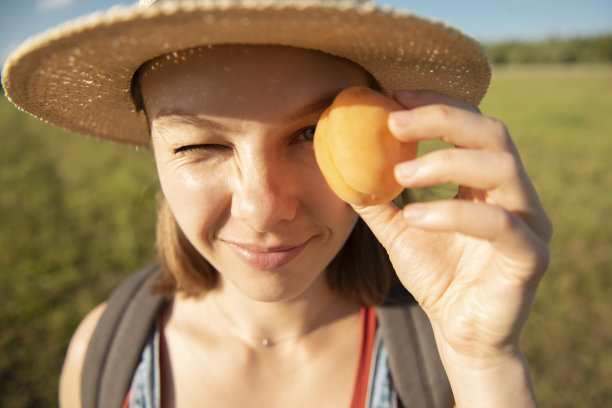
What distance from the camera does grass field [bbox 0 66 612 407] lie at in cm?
331

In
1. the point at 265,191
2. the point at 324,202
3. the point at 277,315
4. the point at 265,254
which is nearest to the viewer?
the point at 265,191

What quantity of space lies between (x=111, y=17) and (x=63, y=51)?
23 centimetres

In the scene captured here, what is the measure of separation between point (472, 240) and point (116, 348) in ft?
4.97

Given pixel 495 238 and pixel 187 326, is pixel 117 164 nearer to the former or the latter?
pixel 187 326

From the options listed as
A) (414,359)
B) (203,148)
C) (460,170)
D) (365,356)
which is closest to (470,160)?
(460,170)

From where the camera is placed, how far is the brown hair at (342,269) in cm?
193

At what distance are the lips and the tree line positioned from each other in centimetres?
6788

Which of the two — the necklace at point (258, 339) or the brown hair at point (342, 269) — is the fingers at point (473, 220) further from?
the necklace at point (258, 339)

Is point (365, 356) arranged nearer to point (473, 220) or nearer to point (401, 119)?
point (473, 220)

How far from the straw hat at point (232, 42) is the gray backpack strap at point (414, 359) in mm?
915

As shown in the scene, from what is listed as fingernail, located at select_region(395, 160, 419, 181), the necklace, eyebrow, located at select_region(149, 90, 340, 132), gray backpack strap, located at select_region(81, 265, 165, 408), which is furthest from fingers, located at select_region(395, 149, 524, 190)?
gray backpack strap, located at select_region(81, 265, 165, 408)

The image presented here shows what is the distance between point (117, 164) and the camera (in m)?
9.30

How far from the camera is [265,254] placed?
4.71 ft

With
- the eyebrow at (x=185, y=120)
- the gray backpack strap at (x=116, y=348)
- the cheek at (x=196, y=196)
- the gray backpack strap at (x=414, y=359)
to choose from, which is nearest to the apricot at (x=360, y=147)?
the eyebrow at (x=185, y=120)
